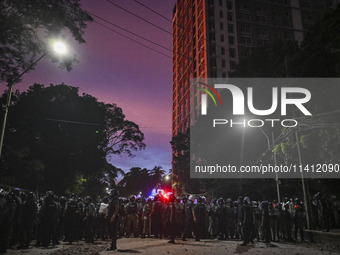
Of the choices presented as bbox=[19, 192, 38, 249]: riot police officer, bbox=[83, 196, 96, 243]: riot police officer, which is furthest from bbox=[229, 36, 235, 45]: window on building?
bbox=[19, 192, 38, 249]: riot police officer

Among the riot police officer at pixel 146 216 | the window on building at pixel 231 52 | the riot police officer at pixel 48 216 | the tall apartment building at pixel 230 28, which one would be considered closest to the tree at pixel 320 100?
the riot police officer at pixel 146 216

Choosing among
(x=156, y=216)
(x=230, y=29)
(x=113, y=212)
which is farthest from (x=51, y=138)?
(x=230, y=29)

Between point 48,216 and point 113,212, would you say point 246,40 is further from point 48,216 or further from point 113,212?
point 48,216

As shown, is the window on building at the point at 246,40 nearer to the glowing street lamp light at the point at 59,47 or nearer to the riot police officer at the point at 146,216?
the glowing street lamp light at the point at 59,47

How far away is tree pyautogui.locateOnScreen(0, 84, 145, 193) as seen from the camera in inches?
909

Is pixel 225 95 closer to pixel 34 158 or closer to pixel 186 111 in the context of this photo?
pixel 34 158

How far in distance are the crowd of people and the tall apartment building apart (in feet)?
159

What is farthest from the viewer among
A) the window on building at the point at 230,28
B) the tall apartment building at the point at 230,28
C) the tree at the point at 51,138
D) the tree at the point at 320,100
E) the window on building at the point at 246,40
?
the window on building at the point at 246,40

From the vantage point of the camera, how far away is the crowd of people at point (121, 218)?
895cm

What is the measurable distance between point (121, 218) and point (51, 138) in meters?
20.2

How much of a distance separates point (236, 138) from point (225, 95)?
5256 mm

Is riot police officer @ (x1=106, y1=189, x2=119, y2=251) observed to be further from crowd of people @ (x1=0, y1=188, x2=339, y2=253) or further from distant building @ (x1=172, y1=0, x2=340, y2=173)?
distant building @ (x1=172, y1=0, x2=340, y2=173)

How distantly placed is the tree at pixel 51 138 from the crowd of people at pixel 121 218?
11001 millimetres

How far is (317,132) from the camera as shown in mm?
15219
